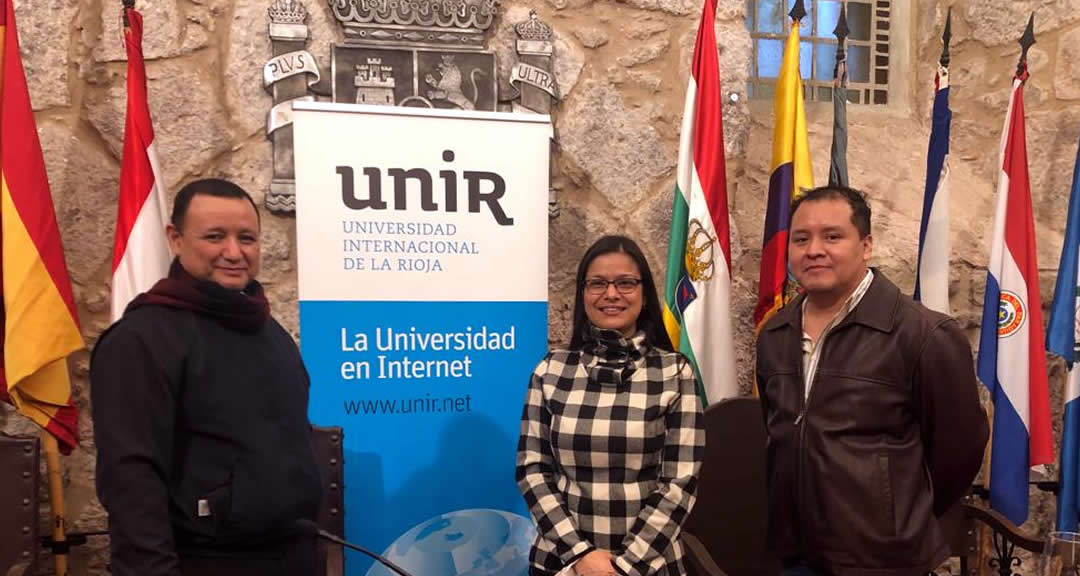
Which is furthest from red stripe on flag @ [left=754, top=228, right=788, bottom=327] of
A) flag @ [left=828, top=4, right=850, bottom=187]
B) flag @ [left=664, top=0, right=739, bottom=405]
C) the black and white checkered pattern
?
the black and white checkered pattern

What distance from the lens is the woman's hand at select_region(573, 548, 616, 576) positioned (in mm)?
1562

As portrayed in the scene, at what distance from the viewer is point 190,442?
4.15ft

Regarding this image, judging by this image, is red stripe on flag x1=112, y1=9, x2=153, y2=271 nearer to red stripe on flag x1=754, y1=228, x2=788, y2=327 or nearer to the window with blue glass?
red stripe on flag x1=754, y1=228, x2=788, y2=327

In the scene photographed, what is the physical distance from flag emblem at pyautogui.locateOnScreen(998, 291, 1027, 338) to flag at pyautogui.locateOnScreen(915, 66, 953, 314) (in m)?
0.18

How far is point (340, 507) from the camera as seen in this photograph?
2.04 metres

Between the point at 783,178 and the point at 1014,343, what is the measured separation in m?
0.93

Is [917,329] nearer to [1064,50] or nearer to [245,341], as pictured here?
[245,341]

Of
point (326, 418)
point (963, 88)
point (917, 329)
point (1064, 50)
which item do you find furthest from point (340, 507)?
point (1064, 50)

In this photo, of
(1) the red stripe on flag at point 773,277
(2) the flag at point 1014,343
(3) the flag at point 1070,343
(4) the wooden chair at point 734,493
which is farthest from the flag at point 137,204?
(3) the flag at point 1070,343

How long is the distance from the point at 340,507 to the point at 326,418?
0.84 feet

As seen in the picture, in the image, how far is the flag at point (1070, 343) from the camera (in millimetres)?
2449

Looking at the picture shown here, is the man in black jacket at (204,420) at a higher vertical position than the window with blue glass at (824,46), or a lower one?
lower

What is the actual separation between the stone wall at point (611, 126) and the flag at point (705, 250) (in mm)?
240

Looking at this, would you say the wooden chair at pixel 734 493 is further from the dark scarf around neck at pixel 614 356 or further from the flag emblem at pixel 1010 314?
the flag emblem at pixel 1010 314
